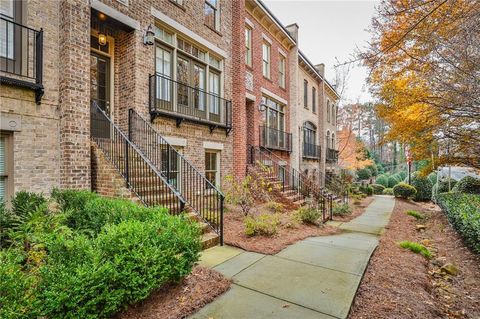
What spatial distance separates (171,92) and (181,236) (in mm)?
5843

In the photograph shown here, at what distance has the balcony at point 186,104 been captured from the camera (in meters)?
7.59

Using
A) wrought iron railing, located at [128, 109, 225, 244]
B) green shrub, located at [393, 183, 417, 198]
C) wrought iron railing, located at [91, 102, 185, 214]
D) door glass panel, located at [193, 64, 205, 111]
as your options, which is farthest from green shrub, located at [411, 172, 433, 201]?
wrought iron railing, located at [91, 102, 185, 214]

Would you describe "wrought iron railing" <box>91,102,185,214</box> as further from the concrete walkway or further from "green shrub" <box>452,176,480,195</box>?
"green shrub" <box>452,176,480,195</box>

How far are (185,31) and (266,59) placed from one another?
620cm

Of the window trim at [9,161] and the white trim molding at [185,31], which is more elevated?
the white trim molding at [185,31]

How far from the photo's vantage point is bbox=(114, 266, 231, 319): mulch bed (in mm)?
2871

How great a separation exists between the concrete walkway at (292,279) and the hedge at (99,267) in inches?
28.9

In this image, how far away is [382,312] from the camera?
3148mm

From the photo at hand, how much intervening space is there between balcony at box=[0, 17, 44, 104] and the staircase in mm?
1432

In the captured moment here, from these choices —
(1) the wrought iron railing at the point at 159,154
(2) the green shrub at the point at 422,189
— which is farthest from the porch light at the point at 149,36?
(2) the green shrub at the point at 422,189

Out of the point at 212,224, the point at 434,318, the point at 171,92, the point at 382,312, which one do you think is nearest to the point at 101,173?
the point at 212,224

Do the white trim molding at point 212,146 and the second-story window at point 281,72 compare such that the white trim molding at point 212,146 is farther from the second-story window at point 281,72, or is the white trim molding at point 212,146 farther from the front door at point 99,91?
the second-story window at point 281,72

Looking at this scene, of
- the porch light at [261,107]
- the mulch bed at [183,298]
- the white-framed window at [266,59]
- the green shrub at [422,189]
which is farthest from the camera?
the green shrub at [422,189]

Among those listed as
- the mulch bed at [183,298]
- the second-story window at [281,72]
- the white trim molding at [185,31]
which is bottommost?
the mulch bed at [183,298]
